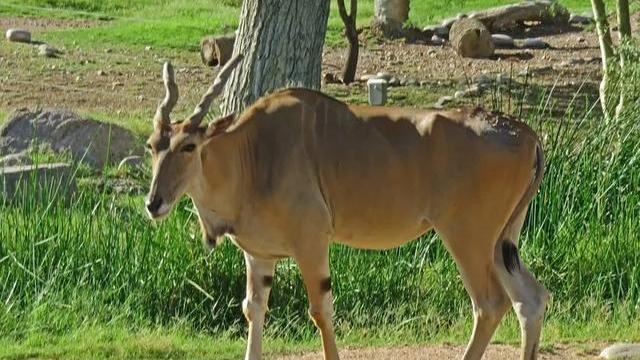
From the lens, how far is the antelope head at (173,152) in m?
6.71

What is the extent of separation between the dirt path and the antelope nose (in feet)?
5.06

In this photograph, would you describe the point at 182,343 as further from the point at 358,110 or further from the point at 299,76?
the point at 299,76

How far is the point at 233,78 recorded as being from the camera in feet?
35.3

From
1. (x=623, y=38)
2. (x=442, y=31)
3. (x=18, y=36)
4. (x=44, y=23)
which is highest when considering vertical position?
(x=623, y=38)

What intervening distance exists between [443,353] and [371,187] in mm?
1209

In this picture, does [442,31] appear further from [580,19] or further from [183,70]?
[183,70]

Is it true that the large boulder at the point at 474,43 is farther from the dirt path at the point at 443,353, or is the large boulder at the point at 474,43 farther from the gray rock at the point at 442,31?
the dirt path at the point at 443,353

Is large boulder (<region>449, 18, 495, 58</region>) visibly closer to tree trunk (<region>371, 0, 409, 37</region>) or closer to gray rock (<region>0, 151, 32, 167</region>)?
tree trunk (<region>371, 0, 409, 37</region>)

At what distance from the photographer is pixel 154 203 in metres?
6.68

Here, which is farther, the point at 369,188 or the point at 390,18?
the point at 390,18

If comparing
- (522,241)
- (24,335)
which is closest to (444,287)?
(522,241)

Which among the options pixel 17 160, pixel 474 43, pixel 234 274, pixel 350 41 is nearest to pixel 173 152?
pixel 234 274

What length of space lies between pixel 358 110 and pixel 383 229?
1.99ft

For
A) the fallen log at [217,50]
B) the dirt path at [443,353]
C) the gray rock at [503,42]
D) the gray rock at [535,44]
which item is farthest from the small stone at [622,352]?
the gray rock at [535,44]
